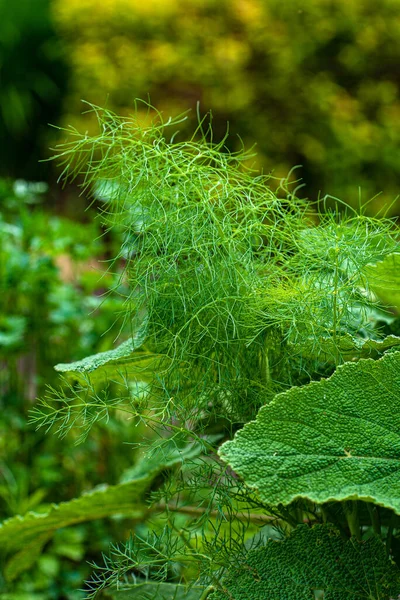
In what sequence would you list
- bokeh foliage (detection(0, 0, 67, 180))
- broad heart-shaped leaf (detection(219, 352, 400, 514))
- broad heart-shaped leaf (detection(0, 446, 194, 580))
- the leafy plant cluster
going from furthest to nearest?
1. bokeh foliage (detection(0, 0, 67, 180))
2. the leafy plant cluster
3. broad heart-shaped leaf (detection(0, 446, 194, 580))
4. broad heart-shaped leaf (detection(219, 352, 400, 514))

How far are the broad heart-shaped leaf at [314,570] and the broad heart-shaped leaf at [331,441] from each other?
0.24ft

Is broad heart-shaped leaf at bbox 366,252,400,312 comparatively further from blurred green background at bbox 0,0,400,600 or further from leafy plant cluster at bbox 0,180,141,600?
blurred green background at bbox 0,0,400,600

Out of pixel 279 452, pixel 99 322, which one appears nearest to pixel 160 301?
pixel 279 452

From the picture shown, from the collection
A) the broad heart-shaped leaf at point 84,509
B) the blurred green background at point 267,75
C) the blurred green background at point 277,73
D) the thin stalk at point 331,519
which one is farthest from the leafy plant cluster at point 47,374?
the blurred green background at point 277,73

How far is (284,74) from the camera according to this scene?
331 centimetres

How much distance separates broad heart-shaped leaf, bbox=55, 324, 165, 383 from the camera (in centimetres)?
59

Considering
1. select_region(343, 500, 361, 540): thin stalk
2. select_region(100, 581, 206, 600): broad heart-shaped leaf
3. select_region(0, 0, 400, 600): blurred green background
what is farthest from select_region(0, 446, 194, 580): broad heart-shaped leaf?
select_region(0, 0, 400, 600): blurred green background

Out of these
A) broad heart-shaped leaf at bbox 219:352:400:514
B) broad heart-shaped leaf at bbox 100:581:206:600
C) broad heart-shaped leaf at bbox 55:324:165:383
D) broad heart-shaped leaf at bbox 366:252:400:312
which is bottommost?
broad heart-shaped leaf at bbox 100:581:206:600

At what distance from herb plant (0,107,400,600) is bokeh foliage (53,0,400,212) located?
8.77ft

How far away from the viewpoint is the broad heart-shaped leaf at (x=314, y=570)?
495 millimetres

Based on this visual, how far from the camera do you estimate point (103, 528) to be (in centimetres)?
160

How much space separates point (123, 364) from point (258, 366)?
13 cm

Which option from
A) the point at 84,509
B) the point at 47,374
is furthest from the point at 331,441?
the point at 47,374

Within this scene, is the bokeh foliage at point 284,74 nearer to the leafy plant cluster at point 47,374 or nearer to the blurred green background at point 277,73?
the blurred green background at point 277,73
